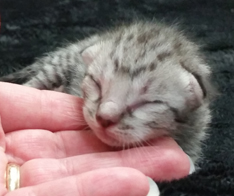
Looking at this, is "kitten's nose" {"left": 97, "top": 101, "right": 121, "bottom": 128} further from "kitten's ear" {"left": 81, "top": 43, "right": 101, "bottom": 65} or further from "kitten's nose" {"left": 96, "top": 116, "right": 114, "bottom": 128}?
"kitten's ear" {"left": 81, "top": 43, "right": 101, "bottom": 65}

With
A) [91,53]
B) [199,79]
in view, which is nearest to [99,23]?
[91,53]

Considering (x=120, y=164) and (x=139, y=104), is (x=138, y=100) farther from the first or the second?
(x=120, y=164)

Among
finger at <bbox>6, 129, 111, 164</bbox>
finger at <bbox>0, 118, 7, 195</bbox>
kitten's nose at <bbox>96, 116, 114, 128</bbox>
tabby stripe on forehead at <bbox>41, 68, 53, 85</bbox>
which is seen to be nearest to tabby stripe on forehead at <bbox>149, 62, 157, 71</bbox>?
kitten's nose at <bbox>96, 116, 114, 128</bbox>

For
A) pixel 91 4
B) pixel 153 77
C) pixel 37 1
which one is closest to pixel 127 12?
pixel 91 4

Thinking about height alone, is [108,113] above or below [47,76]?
above

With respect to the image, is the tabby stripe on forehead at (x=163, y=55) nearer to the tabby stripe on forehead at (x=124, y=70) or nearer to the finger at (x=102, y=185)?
the tabby stripe on forehead at (x=124, y=70)
